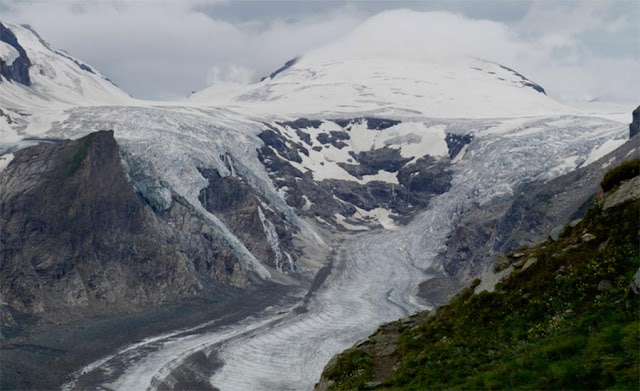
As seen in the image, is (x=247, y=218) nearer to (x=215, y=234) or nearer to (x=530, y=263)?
(x=215, y=234)

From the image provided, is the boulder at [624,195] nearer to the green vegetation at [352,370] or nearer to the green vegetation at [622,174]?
the green vegetation at [622,174]

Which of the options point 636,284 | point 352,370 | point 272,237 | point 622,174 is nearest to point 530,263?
point 622,174

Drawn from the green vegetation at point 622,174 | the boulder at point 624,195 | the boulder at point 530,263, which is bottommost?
the boulder at point 530,263

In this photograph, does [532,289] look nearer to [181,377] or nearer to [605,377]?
[605,377]

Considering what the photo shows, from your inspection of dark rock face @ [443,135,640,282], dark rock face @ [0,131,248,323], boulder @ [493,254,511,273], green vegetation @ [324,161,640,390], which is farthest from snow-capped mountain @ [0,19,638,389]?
green vegetation @ [324,161,640,390]

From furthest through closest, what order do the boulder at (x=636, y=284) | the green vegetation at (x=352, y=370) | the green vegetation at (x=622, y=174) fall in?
the green vegetation at (x=622, y=174) → the green vegetation at (x=352, y=370) → the boulder at (x=636, y=284)

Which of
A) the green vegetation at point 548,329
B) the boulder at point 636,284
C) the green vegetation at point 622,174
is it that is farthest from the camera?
the green vegetation at point 622,174

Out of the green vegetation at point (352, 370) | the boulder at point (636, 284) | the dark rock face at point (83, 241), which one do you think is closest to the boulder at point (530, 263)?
the boulder at point (636, 284)
